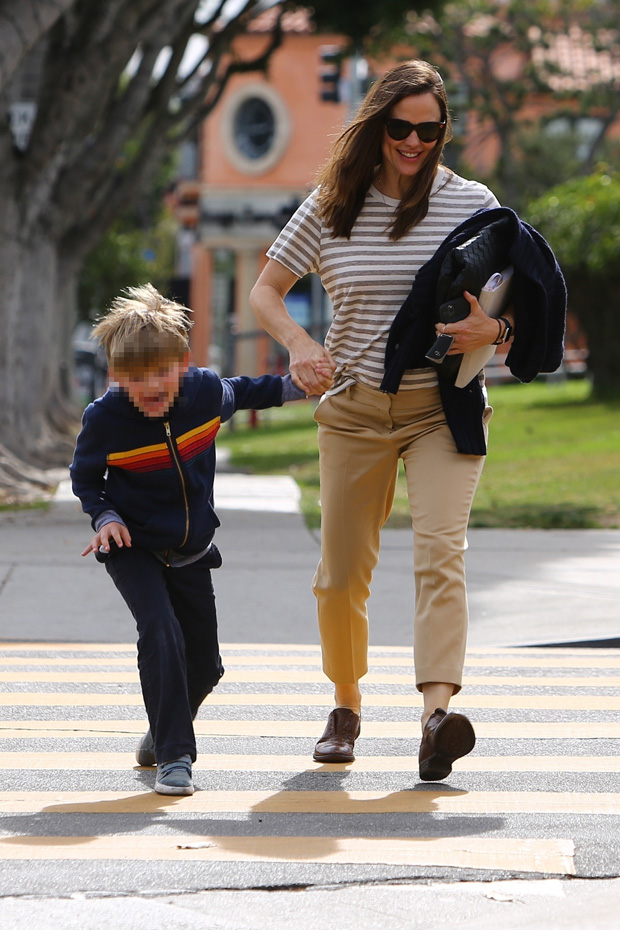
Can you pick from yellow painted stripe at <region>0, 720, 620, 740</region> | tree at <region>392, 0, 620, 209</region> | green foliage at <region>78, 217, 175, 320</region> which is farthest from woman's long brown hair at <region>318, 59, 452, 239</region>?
green foliage at <region>78, 217, 175, 320</region>

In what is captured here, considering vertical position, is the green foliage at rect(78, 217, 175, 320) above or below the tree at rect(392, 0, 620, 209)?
below

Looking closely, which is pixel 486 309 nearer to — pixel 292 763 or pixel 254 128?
pixel 292 763

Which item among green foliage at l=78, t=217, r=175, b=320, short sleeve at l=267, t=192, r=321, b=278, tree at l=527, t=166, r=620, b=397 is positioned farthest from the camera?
green foliage at l=78, t=217, r=175, b=320

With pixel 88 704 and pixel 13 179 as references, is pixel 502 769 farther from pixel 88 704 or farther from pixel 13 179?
pixel 13 179

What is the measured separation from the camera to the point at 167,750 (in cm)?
441

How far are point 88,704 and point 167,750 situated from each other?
1422mm

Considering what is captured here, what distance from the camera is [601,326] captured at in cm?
2242

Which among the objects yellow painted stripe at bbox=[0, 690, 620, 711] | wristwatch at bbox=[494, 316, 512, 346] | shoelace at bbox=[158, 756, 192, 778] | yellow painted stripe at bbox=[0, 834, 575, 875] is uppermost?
wristwatch at bbox=[494, 316, 512, 346]

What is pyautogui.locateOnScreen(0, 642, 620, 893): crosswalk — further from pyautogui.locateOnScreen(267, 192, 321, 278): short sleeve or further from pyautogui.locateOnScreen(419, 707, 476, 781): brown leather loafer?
pyautogui.locateOnScreen(267, 192, 321, 278): short sleeve

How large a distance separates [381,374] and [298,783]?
4.11 feet

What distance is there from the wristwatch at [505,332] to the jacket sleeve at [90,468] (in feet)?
3.96

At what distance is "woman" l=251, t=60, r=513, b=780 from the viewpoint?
4535mm

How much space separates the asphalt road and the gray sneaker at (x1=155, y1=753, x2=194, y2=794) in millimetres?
59

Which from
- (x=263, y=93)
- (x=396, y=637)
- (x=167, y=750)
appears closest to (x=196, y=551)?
(x=167, y=750)
